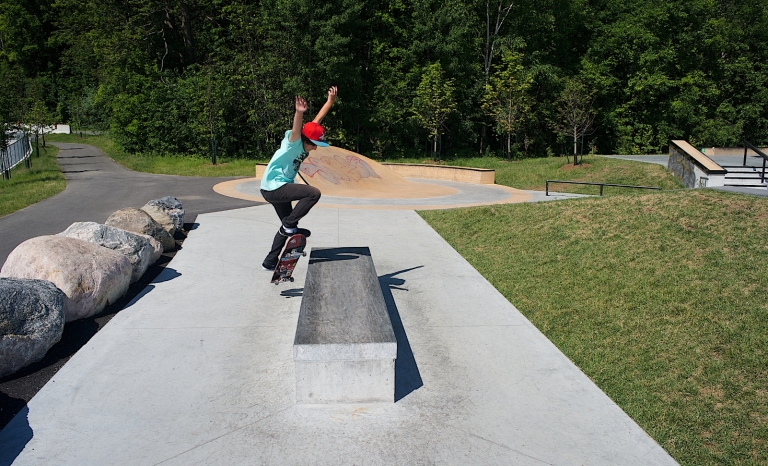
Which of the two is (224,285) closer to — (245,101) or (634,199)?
(634,199)

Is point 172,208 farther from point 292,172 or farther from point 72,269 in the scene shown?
point 72,269

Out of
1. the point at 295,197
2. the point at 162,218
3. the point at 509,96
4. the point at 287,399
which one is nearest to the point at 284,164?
the point at 295,197

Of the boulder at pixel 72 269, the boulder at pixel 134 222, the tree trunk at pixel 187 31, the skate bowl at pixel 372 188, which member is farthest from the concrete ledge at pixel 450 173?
the tree trunk at pixel 187 31

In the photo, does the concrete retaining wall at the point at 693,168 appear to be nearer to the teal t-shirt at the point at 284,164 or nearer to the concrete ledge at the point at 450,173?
the concrete ledge at the point at 450,173

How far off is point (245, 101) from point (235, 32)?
5212mm

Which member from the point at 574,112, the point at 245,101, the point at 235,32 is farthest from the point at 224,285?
the point at 235,32

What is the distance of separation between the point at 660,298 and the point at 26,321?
693 cm

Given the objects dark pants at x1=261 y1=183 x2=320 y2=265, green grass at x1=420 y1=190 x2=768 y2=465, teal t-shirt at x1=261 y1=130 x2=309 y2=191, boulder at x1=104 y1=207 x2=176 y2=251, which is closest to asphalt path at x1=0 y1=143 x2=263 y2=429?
boulder at x1=104 y1=207 x2=176 y2=251

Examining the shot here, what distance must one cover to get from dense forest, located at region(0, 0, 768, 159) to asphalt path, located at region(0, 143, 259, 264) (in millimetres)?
9822

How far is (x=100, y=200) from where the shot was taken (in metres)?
16.1

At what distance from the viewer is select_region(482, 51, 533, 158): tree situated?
118 ft

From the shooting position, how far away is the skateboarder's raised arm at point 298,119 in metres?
6.41

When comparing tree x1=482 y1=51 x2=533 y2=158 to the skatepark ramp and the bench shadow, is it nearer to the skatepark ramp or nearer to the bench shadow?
the skatepark ramp

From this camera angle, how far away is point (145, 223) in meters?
8.88
